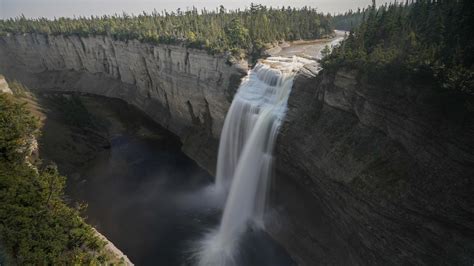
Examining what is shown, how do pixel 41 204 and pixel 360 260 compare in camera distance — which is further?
pixel 360 260

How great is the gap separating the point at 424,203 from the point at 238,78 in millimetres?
30879

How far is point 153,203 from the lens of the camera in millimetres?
41000

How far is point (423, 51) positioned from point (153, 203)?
3462 centimetres

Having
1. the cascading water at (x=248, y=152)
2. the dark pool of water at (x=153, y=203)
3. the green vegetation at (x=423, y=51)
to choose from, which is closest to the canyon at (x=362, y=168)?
the green vegetation at (x=423, y=51)

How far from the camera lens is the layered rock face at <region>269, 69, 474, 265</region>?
1862 cm

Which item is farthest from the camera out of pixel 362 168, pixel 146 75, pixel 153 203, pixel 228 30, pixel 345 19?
pixel 345 19

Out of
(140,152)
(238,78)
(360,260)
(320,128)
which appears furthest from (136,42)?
(360,260)

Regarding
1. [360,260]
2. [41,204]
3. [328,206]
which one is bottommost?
[360,260]

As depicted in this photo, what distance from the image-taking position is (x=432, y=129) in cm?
1973

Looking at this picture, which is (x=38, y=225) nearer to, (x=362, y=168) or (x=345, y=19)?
(x=362, y=168)

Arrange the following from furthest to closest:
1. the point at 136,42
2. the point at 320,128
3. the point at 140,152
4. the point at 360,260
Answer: the point at 136,42, the point at 140,152, the point at 320,128, the point at 360,260

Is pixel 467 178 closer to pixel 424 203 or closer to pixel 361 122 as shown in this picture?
pixel 424 203

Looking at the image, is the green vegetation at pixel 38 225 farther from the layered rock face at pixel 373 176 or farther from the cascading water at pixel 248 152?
the layered rock face at pixel 373 176

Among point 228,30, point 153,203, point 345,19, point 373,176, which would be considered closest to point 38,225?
point 153,203
